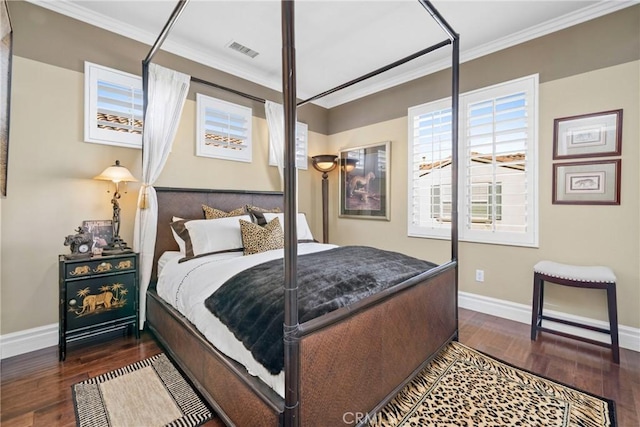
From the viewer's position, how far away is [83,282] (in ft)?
7.18

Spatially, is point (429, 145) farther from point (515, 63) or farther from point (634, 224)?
point (634, 224)

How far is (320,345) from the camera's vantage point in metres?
1.22

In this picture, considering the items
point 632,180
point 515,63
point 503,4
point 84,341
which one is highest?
point 503,4

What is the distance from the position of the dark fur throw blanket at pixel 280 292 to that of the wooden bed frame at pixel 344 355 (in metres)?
0.10

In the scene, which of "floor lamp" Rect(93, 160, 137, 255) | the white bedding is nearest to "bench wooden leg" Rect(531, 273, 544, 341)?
the white bedding

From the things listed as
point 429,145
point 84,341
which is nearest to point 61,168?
point 84,341

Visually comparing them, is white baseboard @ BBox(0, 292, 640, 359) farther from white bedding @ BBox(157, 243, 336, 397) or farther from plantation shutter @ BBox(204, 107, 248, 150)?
plantation shutter @ BBox(204, 107, 248, 150)

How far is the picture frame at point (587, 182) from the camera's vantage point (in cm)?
238

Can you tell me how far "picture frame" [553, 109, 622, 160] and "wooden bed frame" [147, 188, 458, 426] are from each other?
5.16 ft

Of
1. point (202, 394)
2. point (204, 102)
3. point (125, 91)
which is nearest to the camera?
point (202, 394)

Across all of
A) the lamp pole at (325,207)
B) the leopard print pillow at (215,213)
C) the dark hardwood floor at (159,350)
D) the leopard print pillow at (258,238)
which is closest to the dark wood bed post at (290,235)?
the dark hardwood floor at (159,350)

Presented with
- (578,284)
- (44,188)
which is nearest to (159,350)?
(44,188)

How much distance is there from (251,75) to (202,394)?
3471 millimetres

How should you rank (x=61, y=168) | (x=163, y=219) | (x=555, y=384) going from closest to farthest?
(x=555, y=384)
(x=61, y=168)
(x=163, y=219)
